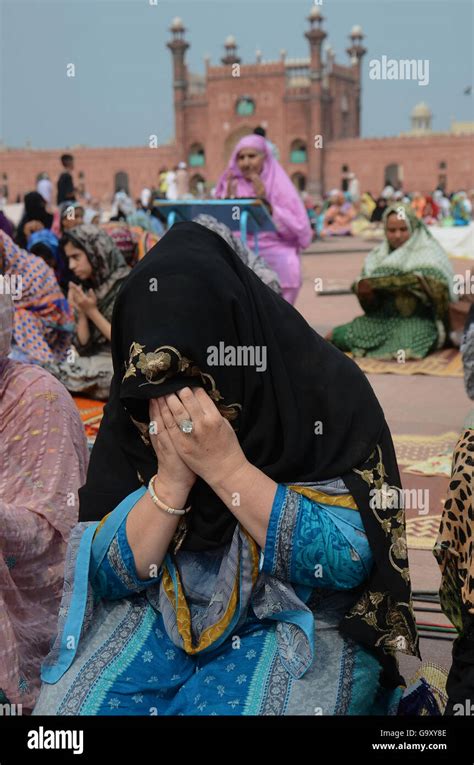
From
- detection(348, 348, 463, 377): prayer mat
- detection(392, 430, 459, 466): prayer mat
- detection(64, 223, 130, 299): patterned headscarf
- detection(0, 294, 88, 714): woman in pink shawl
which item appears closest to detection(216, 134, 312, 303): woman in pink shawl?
detection(348, 348, 463, 377): prayer mat

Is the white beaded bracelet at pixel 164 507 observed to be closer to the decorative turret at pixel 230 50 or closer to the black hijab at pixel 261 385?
the black hijab at pixel 261 385

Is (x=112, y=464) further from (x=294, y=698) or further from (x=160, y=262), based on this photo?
(x=294, y=698)

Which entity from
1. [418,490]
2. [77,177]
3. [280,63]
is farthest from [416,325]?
[77,177]

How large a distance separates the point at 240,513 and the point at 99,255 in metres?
3.93

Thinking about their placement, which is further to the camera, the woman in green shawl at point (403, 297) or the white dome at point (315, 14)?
the white dome at point (315, 14)

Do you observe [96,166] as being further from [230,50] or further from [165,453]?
[165,453]

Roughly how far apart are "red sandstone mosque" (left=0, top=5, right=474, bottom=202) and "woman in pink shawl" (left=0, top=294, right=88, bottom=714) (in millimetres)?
44573

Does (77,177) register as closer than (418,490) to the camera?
No

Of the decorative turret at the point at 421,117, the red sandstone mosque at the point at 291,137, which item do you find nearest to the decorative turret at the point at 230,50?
the red sandstone mosque at the point at 291,137

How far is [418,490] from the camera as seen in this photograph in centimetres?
410

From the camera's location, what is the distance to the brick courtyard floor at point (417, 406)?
2889 mm

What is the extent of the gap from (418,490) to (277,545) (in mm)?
2448

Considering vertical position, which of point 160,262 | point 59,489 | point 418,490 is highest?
point 160,262
